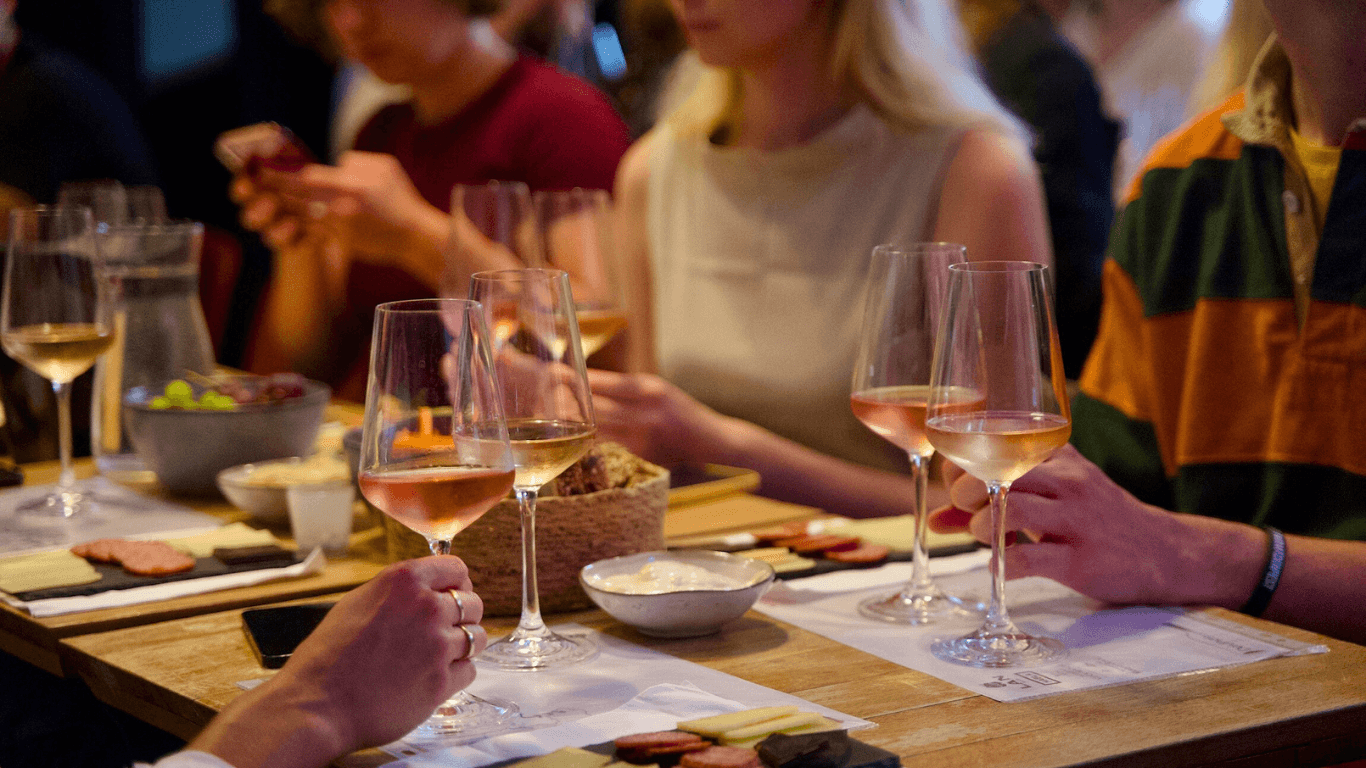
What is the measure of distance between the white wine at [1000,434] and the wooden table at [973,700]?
0.60 ft

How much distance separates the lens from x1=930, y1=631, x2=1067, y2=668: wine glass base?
3.43 feet

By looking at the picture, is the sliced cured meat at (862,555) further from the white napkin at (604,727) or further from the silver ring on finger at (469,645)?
the silver ring on finger at (469,645)

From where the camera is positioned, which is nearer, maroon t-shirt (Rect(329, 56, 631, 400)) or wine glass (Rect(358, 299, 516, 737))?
wine glass (Rect(358, 299, 516, 737))

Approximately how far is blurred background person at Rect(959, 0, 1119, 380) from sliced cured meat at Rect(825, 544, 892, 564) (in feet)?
6.52

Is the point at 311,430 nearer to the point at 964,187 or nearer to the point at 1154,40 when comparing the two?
the point at 964,187

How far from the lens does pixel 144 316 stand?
6.41 feet

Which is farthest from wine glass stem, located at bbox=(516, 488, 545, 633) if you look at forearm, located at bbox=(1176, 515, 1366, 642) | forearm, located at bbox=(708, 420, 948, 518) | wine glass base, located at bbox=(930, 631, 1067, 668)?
forearm, located at bbox=(708, 420, 948, 518)

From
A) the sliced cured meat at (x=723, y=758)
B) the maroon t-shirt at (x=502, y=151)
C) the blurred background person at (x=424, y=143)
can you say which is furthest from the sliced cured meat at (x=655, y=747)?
the maroon t-shirt at (x=502, y=151)

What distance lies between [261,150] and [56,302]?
658 mm

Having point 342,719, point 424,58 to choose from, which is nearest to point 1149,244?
point 342,719

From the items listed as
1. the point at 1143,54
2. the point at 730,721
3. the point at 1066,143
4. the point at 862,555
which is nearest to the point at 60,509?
the point at 862,555

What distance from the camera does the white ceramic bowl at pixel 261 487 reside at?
5.08 feet

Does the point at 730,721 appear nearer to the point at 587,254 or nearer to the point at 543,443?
the point at 543,443

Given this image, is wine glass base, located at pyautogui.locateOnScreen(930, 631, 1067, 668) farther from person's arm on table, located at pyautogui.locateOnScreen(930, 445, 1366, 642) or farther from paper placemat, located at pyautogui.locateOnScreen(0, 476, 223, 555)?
paper placemat, located at pyautogui.locateOnScreen(0, 476, 223, 555)
